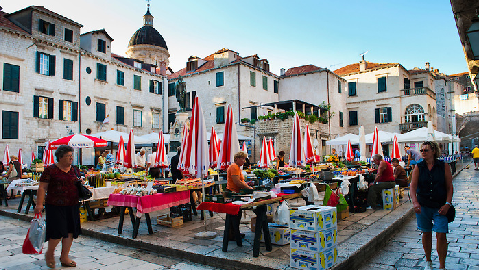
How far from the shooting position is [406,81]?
35062 mm

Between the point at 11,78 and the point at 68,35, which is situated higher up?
the point at 68,35

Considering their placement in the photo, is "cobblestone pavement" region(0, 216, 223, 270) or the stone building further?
the stone building

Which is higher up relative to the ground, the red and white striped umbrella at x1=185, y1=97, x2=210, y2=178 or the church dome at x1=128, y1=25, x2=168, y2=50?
the church dome at x1=128, y1=25, x2=168, y2=50

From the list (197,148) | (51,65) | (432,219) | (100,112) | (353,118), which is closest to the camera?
(432,219)

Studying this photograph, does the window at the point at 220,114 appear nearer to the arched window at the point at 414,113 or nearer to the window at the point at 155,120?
the window at the point at 155,120

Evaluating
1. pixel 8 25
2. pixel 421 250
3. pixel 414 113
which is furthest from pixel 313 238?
pixel 414 113

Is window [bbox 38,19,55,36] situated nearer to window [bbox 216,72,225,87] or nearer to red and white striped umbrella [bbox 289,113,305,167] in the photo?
window [bbox 216,72,225,87]

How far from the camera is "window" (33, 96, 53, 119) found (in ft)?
68.6

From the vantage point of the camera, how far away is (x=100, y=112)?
2512 centimetres

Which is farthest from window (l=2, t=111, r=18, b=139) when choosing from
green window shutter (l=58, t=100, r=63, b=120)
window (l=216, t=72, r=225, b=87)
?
window (l=216, t=72, r=225, b=87)

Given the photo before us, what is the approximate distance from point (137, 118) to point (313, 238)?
26.3 metres

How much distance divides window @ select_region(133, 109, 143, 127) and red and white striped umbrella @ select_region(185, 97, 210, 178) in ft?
75.9

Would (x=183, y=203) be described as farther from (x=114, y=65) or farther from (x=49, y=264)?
(x=114, y=65)

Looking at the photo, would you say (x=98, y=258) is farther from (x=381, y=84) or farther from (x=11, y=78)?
(x=381, y=84)
